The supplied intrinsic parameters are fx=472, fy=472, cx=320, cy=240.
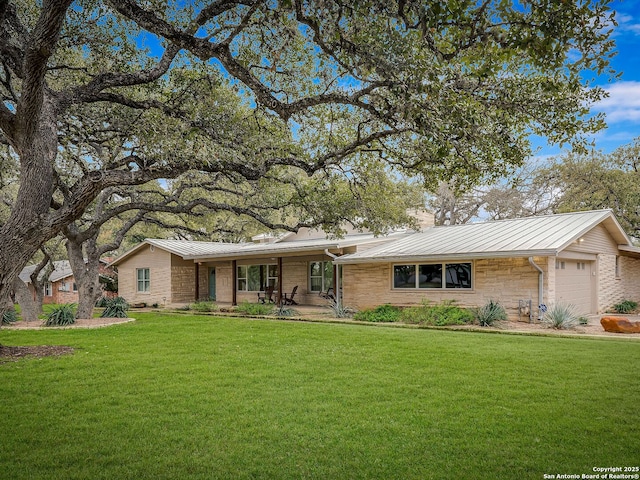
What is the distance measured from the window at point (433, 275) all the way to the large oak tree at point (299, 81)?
6.95 metres

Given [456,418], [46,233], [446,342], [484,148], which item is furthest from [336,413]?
[446,342]

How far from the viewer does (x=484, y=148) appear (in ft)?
21.0

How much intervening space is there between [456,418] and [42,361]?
728 cm

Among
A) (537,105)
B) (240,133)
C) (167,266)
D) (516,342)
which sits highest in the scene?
(240,133)

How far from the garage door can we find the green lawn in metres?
5.52

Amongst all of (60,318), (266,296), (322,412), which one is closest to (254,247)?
(266,296)

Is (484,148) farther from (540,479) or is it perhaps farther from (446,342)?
(446,342)

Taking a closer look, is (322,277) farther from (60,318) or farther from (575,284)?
(60,318)

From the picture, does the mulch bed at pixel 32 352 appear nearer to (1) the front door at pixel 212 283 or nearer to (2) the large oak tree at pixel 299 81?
(2) the large oak tree at pixel 299 81

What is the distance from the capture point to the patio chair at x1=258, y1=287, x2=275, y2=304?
71.2 feet

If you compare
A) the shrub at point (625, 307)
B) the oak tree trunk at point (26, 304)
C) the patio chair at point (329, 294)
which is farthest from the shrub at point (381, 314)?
the oak tree trunk at point (26, 304)

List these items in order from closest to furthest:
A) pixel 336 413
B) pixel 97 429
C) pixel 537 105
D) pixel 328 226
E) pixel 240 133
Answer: pixel 97 429 < pixel 336 413 < pixel 537 105 < pixel 240 133 < pixel 328 226

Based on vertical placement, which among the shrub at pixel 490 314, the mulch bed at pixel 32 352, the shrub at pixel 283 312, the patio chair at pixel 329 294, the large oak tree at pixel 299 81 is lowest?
the shrub at pixel 283 312

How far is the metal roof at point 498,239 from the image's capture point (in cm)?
1391
